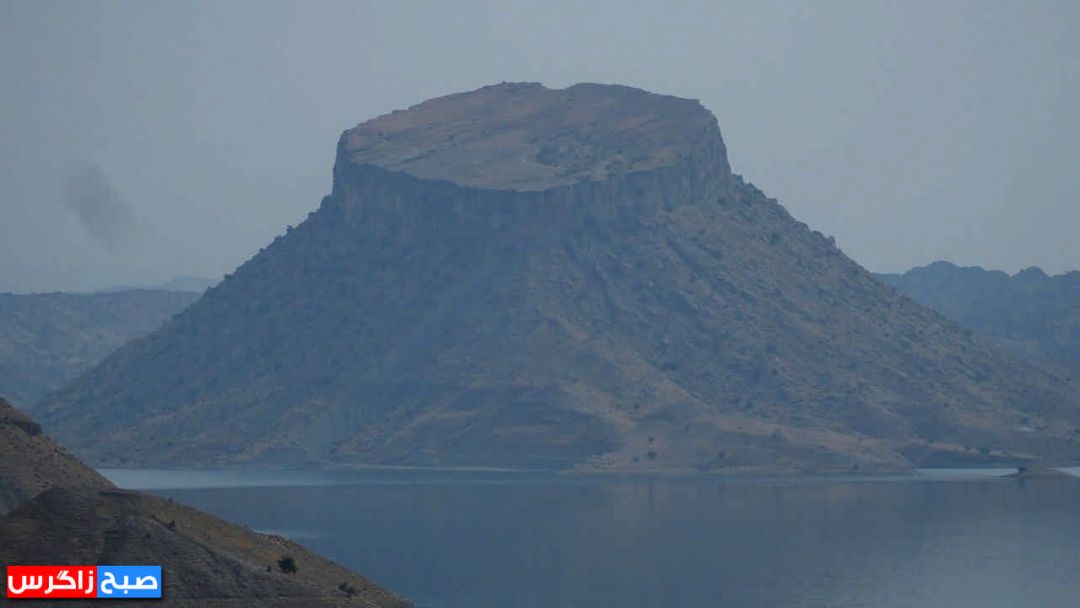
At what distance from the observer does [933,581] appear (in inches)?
5271

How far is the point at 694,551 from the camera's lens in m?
151

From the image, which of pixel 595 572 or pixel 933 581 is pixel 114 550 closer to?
pixel 595 572

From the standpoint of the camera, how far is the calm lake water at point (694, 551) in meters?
124

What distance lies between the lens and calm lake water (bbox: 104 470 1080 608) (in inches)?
4867

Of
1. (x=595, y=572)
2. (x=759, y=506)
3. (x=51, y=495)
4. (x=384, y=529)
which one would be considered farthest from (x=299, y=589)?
(x=759, y=506)

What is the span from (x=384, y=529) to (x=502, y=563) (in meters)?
28.5
